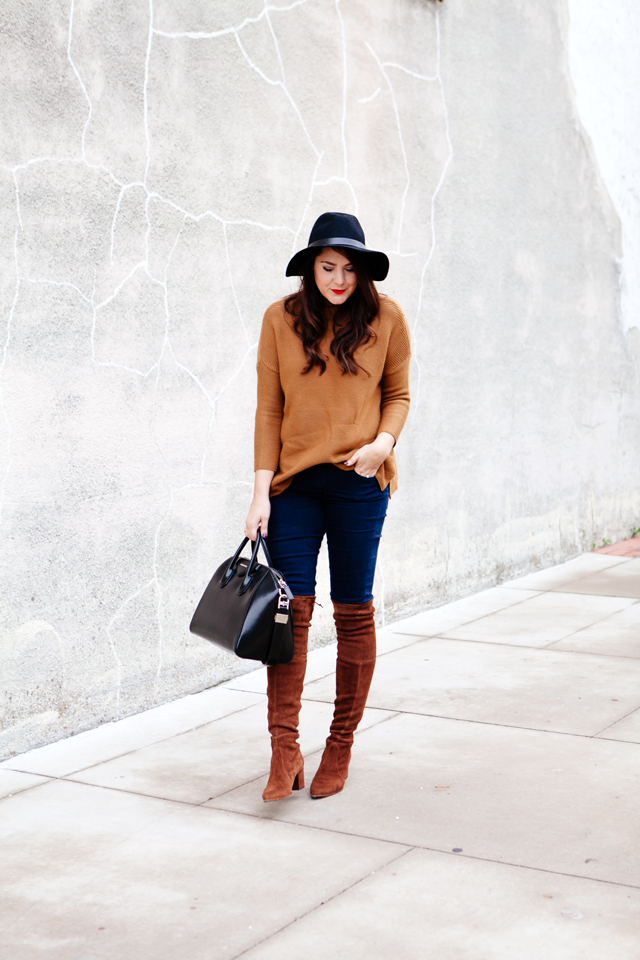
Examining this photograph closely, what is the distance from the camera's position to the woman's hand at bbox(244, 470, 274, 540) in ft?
9.75

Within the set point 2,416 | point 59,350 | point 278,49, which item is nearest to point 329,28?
point 278,49

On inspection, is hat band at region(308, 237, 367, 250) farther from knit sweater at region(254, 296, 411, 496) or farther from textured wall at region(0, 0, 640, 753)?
textured wall at region(0, 0, 640, 753)

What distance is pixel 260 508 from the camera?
297 cm

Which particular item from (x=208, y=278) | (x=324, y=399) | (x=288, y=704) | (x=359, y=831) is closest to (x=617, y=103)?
(x=208, y=278)

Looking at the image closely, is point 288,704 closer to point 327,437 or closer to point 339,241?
point 327,437

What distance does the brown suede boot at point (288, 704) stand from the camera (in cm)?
296

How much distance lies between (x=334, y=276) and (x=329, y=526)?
69 cm

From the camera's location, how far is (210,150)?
4066mm

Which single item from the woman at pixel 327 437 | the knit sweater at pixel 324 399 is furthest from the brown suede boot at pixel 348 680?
the knit sweater at pixel 324 399

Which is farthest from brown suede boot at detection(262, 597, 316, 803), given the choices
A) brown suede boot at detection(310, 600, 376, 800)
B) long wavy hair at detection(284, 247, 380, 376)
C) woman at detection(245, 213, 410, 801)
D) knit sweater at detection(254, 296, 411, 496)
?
long wavy hair at detection(284, 247, 380, 376)

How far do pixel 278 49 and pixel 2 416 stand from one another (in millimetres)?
2050

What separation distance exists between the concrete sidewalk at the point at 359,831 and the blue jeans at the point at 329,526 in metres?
0.63

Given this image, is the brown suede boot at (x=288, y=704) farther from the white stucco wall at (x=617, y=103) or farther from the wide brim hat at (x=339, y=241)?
the white stucco wall at (x=617, y=103)

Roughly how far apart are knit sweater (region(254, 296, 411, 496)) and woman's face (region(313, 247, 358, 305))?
0.26 ft
